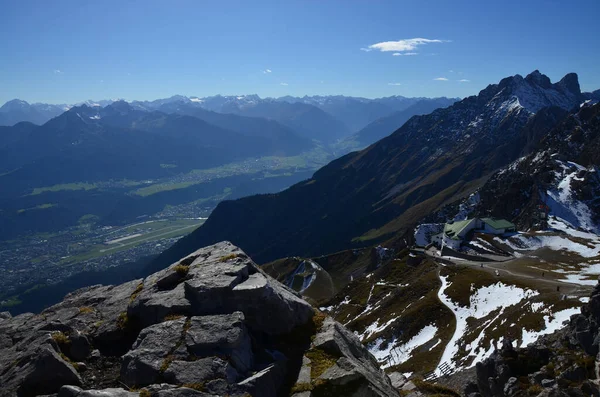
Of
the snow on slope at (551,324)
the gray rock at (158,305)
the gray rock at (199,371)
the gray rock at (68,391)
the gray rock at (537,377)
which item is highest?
the gray rock at (158,305)

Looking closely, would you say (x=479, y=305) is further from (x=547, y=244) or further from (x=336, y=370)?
(x=336, y=370)

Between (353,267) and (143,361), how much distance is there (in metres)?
182

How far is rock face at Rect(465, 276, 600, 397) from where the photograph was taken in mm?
22000

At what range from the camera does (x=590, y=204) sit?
13212 cm

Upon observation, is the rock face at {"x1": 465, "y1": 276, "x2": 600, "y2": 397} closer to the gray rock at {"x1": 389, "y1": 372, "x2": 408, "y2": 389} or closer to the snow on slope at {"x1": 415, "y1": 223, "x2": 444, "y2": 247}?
the gray rock at {"x1": 389, "y1": 372, "x2": 408, "y2": 389}

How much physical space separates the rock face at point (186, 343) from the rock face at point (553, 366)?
11351 mm

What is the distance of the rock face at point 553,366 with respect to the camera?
22.0m

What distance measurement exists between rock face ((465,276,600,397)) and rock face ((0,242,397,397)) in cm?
1135

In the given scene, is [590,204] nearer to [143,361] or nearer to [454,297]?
[454,297]

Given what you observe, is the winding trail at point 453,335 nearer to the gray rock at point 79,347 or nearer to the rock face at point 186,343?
the rock face at point 186,343

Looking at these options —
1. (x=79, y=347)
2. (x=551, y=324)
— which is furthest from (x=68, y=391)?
(x=551, y=324)

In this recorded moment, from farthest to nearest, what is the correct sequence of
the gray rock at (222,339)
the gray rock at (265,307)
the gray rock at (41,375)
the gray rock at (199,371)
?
the gray rock at (265,307), the gray rock at (222,339), the gray rock at (41,375), the gray rock at (199,371)

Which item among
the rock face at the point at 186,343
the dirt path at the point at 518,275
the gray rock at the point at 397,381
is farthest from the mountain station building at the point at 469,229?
the rock face at the point at 186,343

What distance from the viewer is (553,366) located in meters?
25.2
